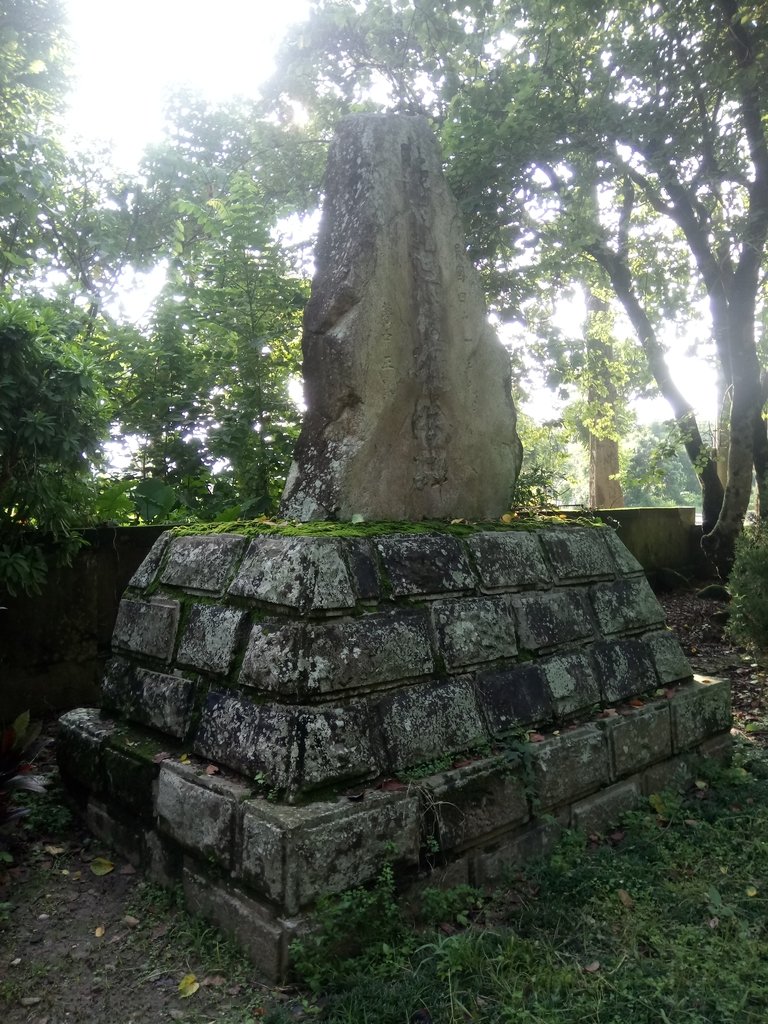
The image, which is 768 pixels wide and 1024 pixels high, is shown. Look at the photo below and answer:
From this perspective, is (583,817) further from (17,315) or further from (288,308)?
(288,308)

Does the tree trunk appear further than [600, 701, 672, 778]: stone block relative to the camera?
Yes

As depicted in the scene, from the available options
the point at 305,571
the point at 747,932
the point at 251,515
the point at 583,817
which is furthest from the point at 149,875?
the point at 251,515

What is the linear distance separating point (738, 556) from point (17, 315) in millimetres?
6299


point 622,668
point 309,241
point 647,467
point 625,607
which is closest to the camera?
point 622,668

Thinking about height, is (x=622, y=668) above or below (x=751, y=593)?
below

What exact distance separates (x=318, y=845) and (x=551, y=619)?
1.61m

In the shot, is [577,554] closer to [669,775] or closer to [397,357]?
[669,775]

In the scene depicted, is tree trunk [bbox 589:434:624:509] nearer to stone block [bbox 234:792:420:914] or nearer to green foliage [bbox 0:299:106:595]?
Result: green foliage [bbox 0:299:106:595]

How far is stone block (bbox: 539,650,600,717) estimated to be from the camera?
3215 mm

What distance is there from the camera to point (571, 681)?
130 inches

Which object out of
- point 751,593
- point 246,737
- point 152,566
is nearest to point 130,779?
point 246,737

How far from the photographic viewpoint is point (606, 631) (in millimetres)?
3619

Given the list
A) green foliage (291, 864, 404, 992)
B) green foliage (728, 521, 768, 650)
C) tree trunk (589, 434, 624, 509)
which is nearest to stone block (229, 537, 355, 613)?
green foliage (291, 864, 404, 992)

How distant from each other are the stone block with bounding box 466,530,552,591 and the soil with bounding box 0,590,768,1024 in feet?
5.67
